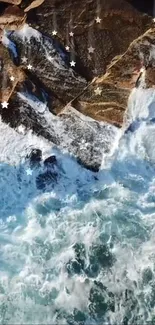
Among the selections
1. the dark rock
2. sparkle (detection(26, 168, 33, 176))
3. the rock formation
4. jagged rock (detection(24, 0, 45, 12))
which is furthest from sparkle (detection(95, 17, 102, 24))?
sparkle (detection(26, 168, 33, 176))

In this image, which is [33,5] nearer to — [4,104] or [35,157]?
[4,104]

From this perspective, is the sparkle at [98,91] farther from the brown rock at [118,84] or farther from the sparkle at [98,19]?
the sparkle at [98,19]

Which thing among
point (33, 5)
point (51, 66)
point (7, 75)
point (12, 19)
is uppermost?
point (33, 5)

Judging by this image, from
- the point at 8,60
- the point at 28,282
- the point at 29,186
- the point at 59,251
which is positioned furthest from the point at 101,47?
the point at 28,282

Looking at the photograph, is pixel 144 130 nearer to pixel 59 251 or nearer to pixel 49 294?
pixel 59 251

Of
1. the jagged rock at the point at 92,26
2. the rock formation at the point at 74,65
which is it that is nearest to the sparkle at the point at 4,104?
the rock formation at the point at 74,65

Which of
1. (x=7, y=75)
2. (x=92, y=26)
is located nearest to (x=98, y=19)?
(x=92, y=26)
